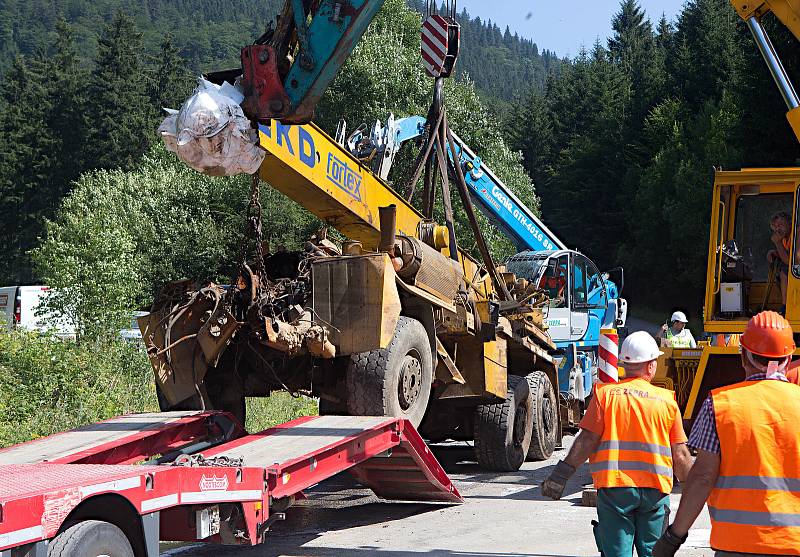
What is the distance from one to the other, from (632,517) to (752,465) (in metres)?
1.71

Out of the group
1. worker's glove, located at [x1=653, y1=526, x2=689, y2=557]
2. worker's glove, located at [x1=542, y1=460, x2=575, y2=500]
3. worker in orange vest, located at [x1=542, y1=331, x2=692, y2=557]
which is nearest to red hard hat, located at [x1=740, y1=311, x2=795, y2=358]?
worker's glove, located at [x1=653, y1=526, x2=689, y2=557]

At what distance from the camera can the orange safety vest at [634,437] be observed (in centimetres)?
580

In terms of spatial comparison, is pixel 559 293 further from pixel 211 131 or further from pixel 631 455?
pixel 631 455

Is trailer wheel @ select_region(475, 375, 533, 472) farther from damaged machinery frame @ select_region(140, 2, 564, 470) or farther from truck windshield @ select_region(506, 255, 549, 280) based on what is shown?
truck windshield @ select_region(506, 255, 549, 280)

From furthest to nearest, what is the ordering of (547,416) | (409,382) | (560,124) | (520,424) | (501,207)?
(560,124) < (501,207) < (547,416) < (520,424) < (409,382)

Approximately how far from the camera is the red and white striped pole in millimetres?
8523

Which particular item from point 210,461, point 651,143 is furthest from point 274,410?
point 651,143

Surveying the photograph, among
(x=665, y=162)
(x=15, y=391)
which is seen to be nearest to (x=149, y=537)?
(x=15, y=391)

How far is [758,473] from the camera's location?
418 cm

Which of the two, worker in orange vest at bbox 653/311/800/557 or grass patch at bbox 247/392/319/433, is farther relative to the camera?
grass patch at bbox 247/392/319/433

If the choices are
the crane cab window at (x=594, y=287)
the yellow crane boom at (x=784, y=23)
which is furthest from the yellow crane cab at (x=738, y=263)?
the crane cab window at (x=594, y=287)

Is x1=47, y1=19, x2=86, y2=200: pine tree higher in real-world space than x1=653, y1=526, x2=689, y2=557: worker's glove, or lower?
higher

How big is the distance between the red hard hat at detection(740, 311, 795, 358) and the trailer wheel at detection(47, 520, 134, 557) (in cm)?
323

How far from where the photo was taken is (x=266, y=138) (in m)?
8.39
